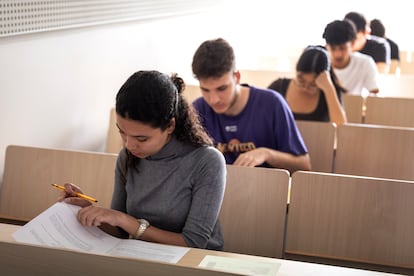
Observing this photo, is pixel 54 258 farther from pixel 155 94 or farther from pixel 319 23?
pixel 319 23

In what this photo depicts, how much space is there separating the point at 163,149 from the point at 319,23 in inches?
231

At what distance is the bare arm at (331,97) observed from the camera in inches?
144

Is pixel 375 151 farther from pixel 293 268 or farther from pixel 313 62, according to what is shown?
pixel 293 268

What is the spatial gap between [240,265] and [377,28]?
560 centimetres

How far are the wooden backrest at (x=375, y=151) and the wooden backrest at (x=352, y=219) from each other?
0.84 m

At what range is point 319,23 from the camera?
760cm

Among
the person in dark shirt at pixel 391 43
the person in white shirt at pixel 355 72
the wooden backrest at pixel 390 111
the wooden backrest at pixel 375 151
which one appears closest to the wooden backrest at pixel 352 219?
the wooden backrest at pixel 375 151

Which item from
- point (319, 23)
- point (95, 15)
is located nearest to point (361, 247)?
point (95, 15)

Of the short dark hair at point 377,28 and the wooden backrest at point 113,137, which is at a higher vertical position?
the short dark hair at point 377,28

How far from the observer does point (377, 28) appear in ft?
22.6

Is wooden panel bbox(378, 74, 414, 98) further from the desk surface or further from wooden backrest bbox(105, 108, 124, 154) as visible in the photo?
the desk surface

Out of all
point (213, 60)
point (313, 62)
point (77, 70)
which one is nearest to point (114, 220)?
point (213, 60)

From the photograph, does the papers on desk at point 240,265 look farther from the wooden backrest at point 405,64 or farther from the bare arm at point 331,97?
the wooden backrest at point 405,64

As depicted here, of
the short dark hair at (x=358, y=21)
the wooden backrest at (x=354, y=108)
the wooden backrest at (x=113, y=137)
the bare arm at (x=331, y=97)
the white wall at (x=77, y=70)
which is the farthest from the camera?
Answer: the short dark hair at (x=358, y=21)
